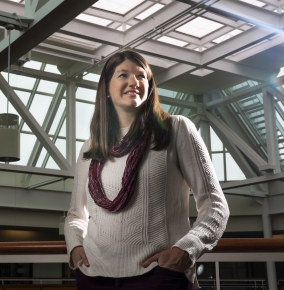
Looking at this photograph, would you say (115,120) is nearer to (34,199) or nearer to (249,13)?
(249,13)

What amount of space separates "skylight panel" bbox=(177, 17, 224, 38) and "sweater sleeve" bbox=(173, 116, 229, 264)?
33.9ft

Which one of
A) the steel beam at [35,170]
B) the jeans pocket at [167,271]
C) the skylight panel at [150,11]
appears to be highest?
the skylight panel at [150,11]

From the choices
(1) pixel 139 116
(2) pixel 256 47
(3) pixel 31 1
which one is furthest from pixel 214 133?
(1) pixel 139 116

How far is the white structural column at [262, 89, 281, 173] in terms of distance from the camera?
1675 cm

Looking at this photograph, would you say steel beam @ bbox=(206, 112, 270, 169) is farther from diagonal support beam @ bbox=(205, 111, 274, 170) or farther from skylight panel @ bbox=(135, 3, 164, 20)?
skylight panel @ bbox=(135, 3, 164, 20)

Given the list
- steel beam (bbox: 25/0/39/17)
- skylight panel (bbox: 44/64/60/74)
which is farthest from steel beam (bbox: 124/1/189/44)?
skylight panel (bbox: 44/64/60/74)

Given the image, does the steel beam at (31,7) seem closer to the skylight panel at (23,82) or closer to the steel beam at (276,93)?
the skylight panel at (23,82)

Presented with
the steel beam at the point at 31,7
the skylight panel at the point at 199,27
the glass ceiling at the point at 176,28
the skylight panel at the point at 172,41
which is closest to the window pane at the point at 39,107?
the glass ceiling at the point at 176,28

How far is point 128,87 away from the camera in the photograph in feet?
5.25

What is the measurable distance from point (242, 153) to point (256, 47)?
5354 mm

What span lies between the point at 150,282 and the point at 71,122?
46.1 ft

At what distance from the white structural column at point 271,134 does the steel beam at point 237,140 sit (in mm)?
339

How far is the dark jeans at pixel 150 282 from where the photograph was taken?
1.40 metres

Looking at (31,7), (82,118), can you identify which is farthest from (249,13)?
(82,118)
